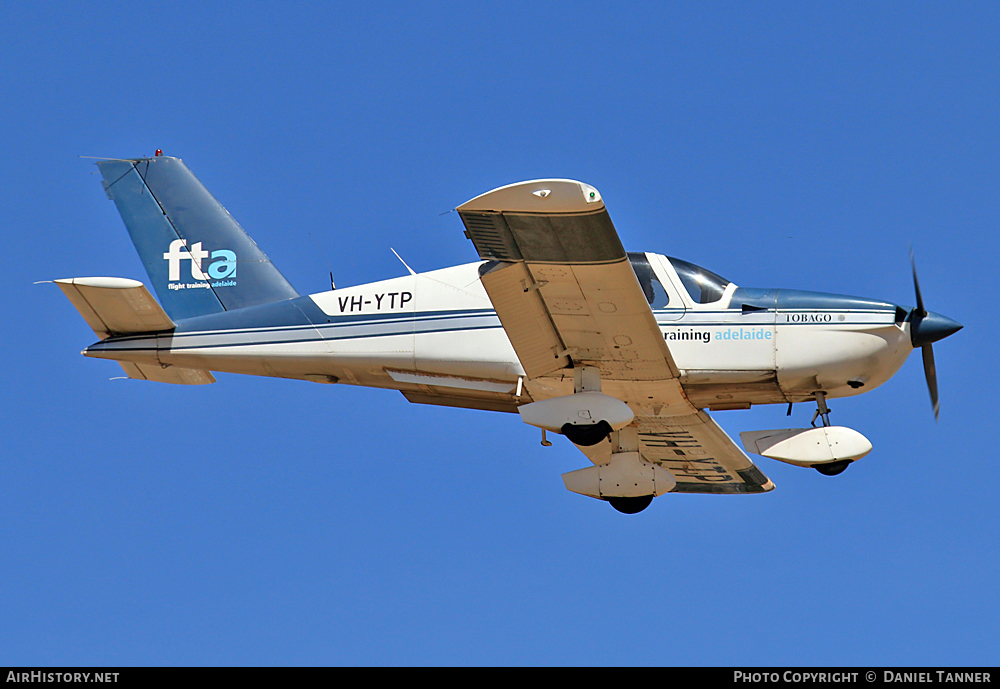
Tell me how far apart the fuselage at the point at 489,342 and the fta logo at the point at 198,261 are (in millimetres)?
982

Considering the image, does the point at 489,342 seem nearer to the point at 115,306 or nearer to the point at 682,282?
the point at 682,282

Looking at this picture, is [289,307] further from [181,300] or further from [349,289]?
[181,300]

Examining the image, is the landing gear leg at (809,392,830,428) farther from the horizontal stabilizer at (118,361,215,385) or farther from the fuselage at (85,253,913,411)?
the horizontal stabilizer at (118,361,215,385)

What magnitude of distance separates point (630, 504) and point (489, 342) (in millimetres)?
3227

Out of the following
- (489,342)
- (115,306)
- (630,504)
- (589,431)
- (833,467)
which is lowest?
(833,467)

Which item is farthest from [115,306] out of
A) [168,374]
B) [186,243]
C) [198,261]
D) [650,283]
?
[650,283]

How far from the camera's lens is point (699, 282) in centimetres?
1302

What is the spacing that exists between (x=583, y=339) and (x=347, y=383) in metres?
3.45

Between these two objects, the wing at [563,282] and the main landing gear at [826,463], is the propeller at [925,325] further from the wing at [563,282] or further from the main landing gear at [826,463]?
the wing at [563,282]

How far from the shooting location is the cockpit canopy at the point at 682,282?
13.0m

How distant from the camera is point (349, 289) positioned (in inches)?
563
